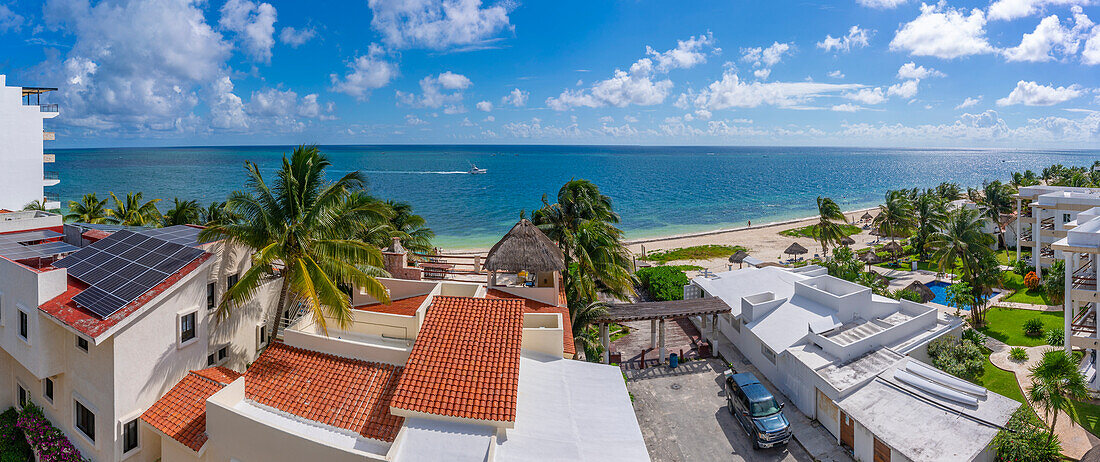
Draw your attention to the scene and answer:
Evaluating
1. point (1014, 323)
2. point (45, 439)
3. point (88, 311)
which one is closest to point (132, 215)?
point (45, 439)

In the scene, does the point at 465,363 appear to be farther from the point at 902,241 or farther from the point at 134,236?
the point at 902,241

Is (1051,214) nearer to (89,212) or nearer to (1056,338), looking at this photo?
(1056,338)

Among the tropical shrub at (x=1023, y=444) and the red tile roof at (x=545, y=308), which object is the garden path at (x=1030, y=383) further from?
the red tile roof at (x=545, y=308)

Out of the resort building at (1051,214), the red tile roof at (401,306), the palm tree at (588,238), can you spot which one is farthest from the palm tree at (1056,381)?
the resort building at (1051,214)

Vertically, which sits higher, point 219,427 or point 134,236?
point 134,236

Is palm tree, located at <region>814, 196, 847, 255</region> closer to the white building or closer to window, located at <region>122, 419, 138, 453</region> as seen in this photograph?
the white building

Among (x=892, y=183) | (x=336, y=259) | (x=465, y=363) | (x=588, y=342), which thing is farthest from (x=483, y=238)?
(x=892, y=183)

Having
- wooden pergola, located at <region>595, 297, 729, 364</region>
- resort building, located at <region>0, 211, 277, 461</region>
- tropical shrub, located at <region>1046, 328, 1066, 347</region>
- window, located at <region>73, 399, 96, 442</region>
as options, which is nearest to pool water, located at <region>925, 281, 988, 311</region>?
tropical shrub, located at <region>1046, 328, 1066, 347</region>
